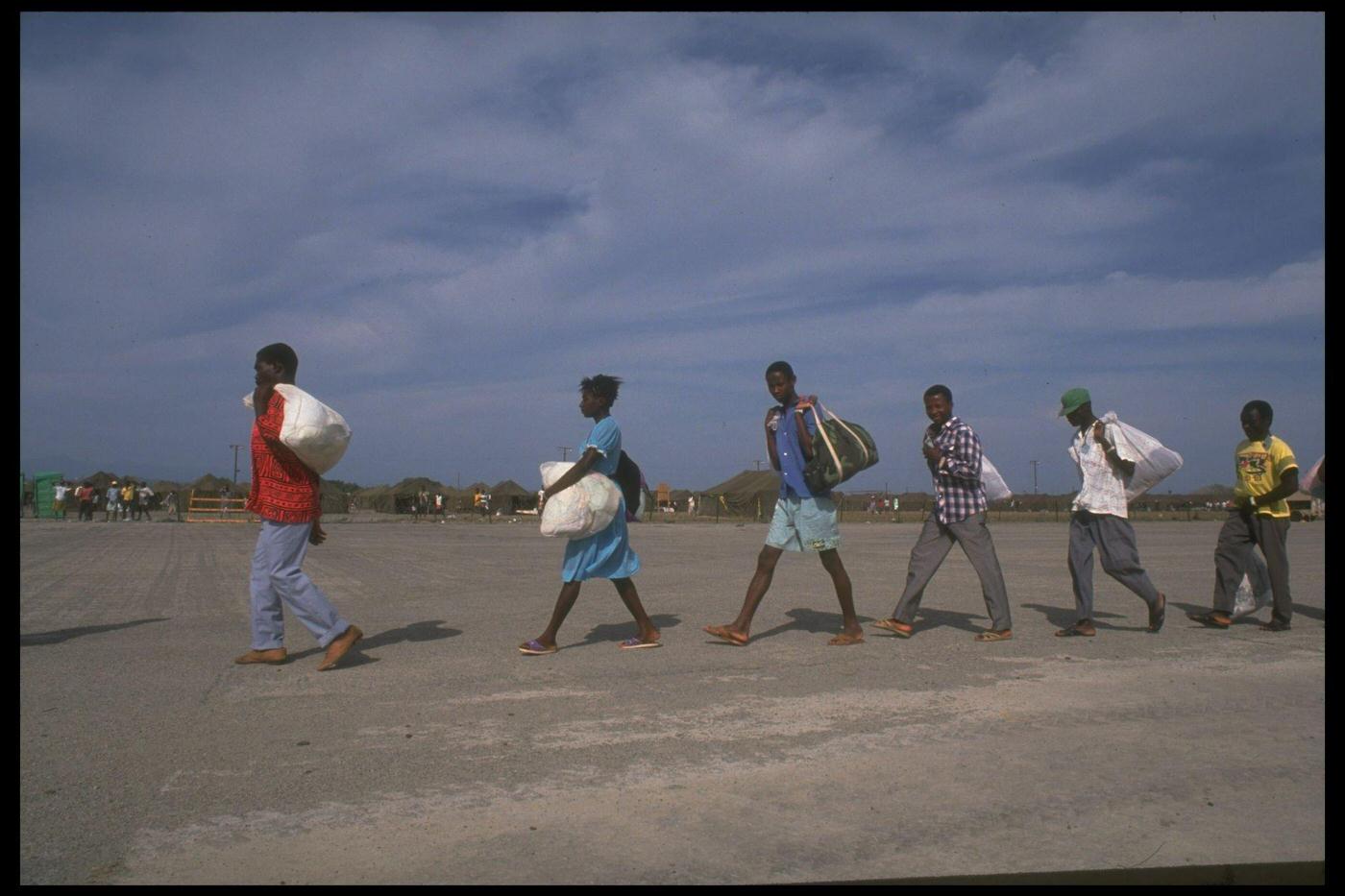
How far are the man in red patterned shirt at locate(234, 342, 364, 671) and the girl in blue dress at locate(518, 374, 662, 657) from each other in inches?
45.5

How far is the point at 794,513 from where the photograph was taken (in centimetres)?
593

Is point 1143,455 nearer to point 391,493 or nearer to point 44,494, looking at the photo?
point 44,494

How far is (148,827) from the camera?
9.03 ft

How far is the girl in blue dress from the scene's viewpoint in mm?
5664

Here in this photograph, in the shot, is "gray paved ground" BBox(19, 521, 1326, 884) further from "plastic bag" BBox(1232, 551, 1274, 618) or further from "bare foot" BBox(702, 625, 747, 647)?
"plastic bag" BBox(1232, 551, 1274, 618)

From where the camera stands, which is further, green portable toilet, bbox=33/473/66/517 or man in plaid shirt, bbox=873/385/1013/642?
green portable toilet, bbox=33/473/66/517

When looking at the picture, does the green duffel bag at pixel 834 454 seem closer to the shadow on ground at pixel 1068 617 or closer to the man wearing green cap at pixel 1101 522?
the man wearing green cap at pixel 1101 522

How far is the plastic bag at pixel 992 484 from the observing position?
6787 mm


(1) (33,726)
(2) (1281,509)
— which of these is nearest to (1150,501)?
(2) (1281,509)

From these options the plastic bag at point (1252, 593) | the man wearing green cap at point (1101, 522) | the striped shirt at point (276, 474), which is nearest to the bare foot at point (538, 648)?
the striped shirt at point (276, 474)

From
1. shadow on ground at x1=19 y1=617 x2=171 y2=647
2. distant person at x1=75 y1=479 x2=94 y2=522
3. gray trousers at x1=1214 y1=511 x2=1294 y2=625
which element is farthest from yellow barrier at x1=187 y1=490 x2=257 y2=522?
gray trousers at x1=1214 y1=511 x2=1294 y2=625

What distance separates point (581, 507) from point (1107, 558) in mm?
3614

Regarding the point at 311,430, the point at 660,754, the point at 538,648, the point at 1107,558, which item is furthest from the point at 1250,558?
the point at 311,430

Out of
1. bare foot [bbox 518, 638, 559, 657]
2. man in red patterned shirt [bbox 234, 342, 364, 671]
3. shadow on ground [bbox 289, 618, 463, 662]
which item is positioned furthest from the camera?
bare foot [bbox 518, 638, 559, 657]
